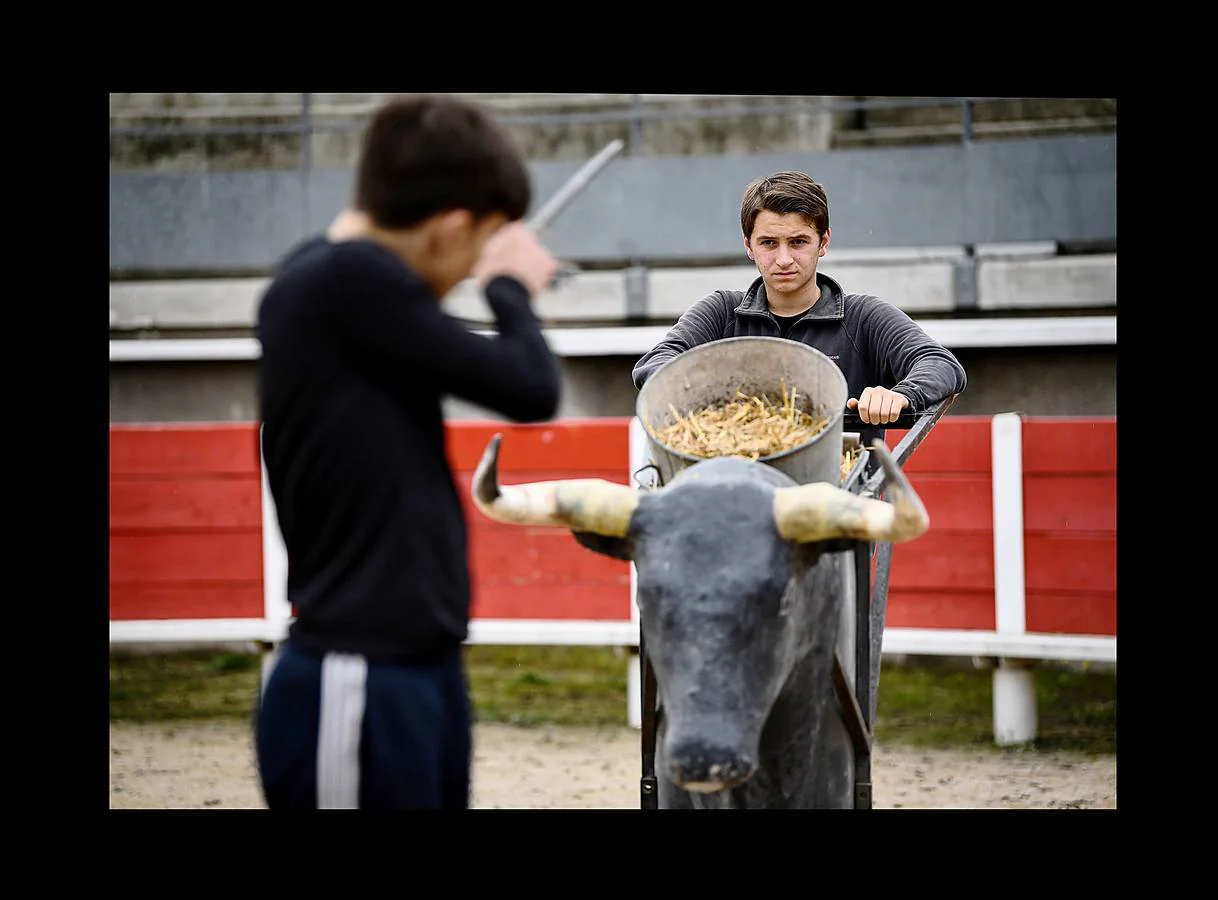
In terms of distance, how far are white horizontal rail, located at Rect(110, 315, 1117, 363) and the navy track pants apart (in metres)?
4.14

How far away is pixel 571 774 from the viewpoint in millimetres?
4965

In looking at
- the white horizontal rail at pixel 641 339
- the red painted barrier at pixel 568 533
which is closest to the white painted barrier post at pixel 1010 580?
the red painted barrier at pixel 568 533

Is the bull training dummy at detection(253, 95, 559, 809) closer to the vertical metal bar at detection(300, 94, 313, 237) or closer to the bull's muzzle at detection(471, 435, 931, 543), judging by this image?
the bull's muzzle at detection(471, 435, 931, 543)

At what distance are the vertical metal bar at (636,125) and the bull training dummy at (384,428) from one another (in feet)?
17.7

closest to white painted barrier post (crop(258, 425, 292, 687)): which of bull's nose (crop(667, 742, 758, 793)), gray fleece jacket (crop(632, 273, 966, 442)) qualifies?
gray fleece jacket (crop(632, 273, 966, 442))

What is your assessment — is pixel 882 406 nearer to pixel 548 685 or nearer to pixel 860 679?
pixel 860 679

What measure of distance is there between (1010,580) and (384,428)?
13.7 ft

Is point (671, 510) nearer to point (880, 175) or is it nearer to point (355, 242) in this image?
point (355, 242)

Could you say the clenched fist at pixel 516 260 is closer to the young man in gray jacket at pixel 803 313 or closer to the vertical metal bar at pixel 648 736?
the vertical metal bar at pixel 648 736

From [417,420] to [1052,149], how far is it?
549cm

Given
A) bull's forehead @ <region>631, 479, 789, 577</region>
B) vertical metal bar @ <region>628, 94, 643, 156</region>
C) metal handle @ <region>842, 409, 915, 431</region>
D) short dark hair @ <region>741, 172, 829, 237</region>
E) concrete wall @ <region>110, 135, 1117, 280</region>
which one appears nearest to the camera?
bull's forehead @ <region>631, 479, 789, 577</region>

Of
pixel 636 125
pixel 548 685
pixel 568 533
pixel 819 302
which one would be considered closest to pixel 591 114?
pixel 636 125

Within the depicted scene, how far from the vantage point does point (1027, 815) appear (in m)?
2.92

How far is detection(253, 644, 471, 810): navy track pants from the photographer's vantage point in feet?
5.09
